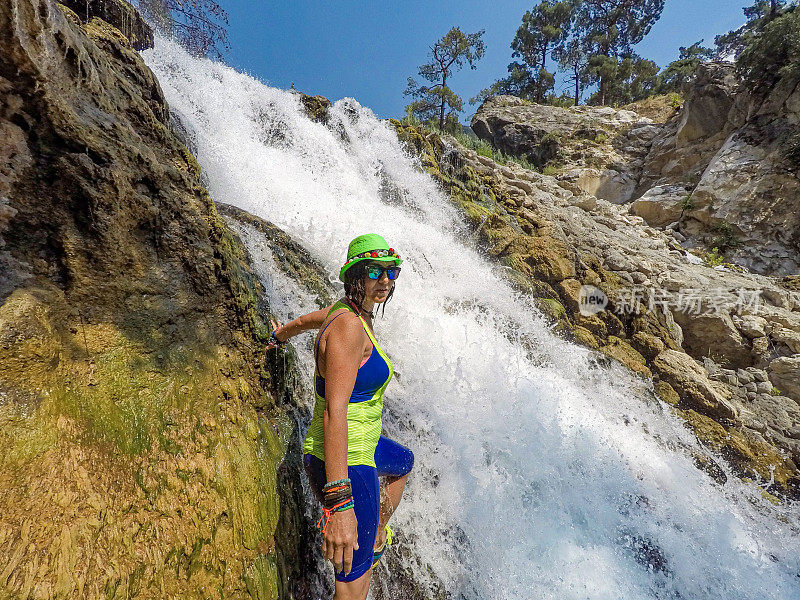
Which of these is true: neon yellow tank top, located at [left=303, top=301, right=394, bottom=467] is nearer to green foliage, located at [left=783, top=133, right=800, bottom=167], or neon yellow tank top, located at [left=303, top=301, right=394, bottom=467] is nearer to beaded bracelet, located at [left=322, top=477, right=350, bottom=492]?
beaded bracelet, located at [left=322, top=477, right=350, bottom=492]

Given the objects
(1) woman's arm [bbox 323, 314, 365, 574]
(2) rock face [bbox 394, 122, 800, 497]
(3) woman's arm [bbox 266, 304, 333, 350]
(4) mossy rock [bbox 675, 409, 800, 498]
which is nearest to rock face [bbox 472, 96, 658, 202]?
(2) rock face [bbox 394, 122, 800, 497]

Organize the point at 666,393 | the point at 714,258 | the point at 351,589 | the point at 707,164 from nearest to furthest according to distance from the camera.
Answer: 1. the point at 351,589
2. the point at 666,393
3. the point at 714,258
4. the point at 707,164

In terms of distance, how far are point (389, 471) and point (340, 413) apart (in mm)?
822

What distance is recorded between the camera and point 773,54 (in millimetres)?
13250

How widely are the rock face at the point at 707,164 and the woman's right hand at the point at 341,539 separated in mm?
16374

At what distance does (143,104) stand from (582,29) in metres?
35.5

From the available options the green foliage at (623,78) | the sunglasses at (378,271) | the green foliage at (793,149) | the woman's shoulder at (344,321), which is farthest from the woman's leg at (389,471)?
the green foliage at (623,78)

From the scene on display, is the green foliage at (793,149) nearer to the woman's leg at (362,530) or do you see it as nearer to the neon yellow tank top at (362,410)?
the neon yellow tank top at (362,410)

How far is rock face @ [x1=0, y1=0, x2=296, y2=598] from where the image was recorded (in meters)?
1.42

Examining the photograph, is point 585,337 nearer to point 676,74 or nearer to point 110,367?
point 110,367

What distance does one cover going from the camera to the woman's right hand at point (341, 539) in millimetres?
1496

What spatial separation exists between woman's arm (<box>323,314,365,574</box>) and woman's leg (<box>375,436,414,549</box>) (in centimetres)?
54

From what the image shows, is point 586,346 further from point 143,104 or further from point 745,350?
point 143,104

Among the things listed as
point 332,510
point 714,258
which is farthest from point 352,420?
point 714,258
